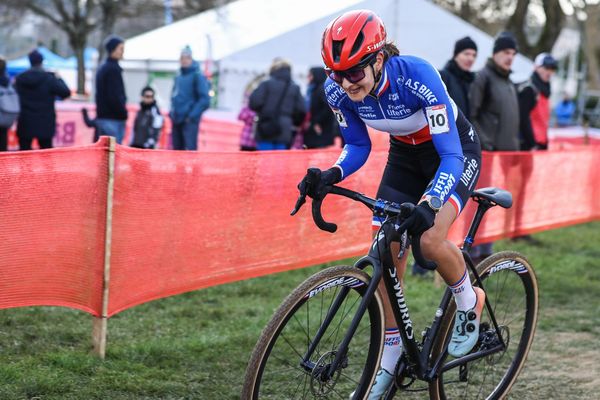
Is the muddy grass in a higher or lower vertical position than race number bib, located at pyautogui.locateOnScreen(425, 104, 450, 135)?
lower

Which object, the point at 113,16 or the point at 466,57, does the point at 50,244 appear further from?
the point at 113,16

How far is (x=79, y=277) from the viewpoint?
533 cm

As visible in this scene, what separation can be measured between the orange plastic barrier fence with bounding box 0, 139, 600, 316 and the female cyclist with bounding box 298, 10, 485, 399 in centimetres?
166

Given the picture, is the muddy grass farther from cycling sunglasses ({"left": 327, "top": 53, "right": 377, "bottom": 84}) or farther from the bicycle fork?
cycling sunglasses ({"left": 327, "top": 53, "right": 377, "bottom": 84})

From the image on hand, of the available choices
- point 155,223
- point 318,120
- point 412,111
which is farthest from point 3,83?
point 412,111

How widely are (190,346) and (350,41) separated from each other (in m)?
2.77

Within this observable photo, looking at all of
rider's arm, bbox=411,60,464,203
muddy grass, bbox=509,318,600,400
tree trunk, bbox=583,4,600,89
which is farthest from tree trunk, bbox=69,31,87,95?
rider's arm, bbox=411,60,464,203

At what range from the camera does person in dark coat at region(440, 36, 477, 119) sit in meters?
8.35

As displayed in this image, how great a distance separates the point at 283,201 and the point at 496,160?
2.69m

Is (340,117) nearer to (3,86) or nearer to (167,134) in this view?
(3,86)

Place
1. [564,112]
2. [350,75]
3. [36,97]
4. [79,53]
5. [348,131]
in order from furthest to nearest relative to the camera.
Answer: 1. [79,53]
2. [564,112]
3. [36,97]
4. [348,131]
5. [350,75]

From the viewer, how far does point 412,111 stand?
421 cm

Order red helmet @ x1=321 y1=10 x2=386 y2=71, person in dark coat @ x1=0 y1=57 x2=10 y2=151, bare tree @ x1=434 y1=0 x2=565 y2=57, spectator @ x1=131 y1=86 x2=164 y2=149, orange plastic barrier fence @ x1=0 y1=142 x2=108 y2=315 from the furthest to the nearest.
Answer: bare tree @ x1=434 y1=0 x2=565 y2=57 < spectator @ x1=131 y1=86 x2=164 y2=149 < person in dark coat @ x1=0 y1=57 x2=10 y2=151 < orange plastic barrier fence @ x1=0 y1=142 x2=108 y2=315 < red helmet @ x1=321 y1=10 x2=386 y2=71

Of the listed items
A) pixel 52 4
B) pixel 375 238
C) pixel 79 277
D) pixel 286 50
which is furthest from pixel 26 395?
pixel 52 4
